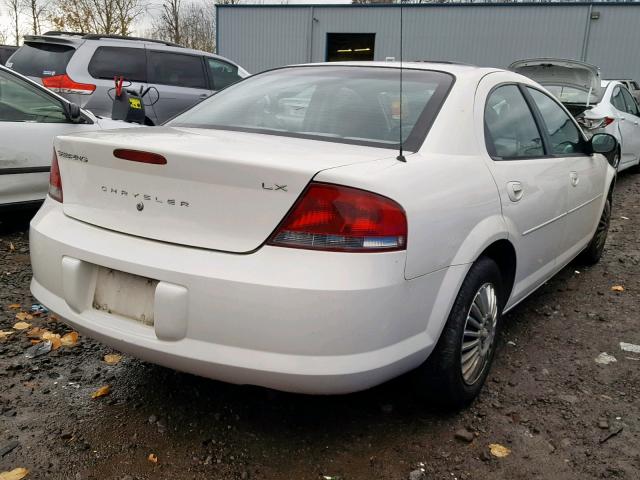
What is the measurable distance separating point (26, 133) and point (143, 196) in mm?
3138

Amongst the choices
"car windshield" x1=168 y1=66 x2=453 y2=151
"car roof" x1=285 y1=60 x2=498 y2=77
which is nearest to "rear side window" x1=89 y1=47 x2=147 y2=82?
"car windshield" x1=168 y1=66 x2=453 y2=151

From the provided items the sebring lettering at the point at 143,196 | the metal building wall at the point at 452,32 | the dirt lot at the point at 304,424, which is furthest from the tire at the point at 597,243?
the metal building wall at the point at 452,32

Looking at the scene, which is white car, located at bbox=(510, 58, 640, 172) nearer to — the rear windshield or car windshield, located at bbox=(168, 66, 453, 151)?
car windshield, located at bbox=(168, 66, 453, 151)

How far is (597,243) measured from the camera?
15.5 feet

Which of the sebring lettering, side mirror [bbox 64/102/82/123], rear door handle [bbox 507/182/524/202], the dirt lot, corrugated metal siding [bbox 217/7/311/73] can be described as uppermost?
corrugated metal siding [bbox 217/7/311/73]

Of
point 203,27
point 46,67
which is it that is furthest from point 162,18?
point 46,67

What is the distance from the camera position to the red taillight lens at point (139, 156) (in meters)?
2.08

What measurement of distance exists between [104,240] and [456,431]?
5.21 ft

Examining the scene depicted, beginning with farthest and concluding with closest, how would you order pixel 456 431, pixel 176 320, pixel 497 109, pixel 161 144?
pixel 497 109 → pixel 456 431 → pixel 161 144 → pixel 176 320

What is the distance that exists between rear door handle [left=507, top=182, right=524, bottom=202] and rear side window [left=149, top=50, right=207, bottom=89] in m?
7.23

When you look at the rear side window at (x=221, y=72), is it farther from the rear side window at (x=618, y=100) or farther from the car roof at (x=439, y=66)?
the car roof at (x=439, y=66)

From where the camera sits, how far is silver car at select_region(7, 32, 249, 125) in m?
7.82

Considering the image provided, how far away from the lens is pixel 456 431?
243 centimetres

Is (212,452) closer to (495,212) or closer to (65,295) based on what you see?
(65,295)
